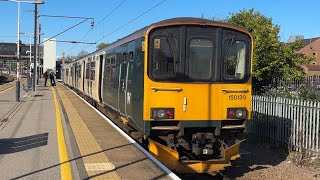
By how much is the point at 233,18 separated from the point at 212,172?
38.2ft

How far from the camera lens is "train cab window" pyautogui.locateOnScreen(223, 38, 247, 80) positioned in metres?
8.85

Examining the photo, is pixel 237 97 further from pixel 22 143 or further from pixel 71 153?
pixel 22 143

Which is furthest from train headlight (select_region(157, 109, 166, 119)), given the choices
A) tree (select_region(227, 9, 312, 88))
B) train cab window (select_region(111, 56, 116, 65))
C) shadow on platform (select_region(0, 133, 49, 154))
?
tree (select_region(227, 9, 312, 88))

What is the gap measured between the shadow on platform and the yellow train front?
9.61 ft

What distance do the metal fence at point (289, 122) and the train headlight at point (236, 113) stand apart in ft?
1.12

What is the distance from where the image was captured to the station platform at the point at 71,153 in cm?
723

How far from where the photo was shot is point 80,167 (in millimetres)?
7543

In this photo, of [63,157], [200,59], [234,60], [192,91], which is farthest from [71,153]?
[234,60]

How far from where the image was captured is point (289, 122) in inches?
470

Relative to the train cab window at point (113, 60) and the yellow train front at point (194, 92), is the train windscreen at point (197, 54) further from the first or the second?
the train cab window at point (113, 60)

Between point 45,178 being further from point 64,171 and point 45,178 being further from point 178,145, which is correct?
point 178,145

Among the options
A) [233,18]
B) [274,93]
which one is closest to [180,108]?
[274,93]

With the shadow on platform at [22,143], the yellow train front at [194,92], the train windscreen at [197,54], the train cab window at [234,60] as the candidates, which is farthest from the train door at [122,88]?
the train cab window at [234,60]

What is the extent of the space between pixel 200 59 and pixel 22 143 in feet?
15.5
